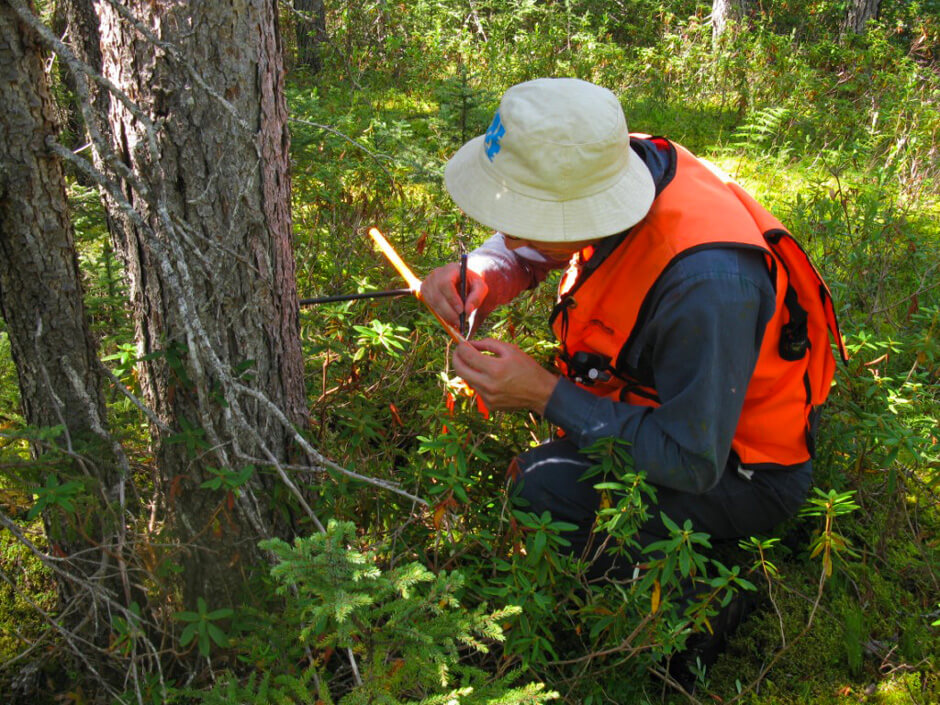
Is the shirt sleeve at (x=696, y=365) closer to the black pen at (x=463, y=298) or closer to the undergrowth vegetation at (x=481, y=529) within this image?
the undergrowth vegetation at (x=481, y=529)

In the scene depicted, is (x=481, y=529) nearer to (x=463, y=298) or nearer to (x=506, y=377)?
(x=506, y=377)

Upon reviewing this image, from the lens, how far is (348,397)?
9.51ft

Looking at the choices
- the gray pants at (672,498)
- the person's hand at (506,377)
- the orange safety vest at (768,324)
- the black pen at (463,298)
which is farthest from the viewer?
the black pen at (463,298)

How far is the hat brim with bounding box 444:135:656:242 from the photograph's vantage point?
2143 mm

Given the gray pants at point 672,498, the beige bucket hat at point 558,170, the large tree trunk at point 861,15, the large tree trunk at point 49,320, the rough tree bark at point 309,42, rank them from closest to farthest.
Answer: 1. the large tree trunk at point 49,320
2. the beige bucket hat at point 558,170
3. the gray pants at point 672,498
4. the rough tree bark at point 309,42
5. the large tree trunk at point 861,15

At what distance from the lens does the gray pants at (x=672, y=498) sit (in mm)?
2623

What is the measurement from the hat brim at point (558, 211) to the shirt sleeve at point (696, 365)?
0.23 metres

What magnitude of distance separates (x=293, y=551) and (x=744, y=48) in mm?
8047

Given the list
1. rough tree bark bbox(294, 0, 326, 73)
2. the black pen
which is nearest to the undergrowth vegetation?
the black pen

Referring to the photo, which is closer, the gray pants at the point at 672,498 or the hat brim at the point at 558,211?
the hat brim at the point at 558,211

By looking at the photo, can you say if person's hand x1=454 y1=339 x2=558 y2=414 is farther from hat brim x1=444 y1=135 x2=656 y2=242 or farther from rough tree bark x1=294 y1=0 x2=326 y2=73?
rough tree bark x1=294 y1=0 x2=326 y2=73

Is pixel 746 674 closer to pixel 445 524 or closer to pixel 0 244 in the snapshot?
pixel 445 524

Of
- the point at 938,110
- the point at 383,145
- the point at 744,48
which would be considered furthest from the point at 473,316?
the point at 744,48

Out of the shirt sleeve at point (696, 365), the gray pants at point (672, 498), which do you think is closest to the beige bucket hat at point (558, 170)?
the shirt sleeve at point (696, 365)
